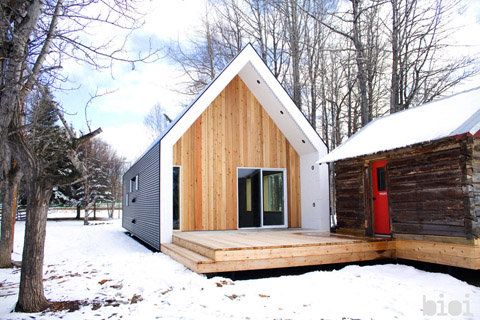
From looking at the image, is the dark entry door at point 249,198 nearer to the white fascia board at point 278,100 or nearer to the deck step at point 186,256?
the white fascia board at point 278,100

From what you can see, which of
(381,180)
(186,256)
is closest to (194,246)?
(186,256)

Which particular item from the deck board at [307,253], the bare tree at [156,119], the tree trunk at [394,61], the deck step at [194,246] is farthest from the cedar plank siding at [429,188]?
the bare tree at [156,119]

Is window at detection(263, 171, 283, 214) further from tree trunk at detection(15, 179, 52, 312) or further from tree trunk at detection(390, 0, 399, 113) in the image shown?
tree trunk at detection(15, 179, 52, 312)

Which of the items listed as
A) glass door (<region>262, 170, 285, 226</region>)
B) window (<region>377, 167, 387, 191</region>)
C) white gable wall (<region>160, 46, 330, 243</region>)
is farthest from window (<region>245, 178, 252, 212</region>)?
window (<region>377, 167, 387, 191</region>)

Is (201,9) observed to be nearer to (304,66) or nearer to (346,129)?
(304,66)

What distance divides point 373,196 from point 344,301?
12.5 ft

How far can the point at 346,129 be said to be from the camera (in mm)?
20266

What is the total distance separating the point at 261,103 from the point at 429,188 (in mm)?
5773

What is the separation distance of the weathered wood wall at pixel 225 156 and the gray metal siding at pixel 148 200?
78cm

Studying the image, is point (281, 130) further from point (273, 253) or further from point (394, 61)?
point (394, 61)

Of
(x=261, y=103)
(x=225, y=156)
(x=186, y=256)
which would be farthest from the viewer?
(x=261, y=103)

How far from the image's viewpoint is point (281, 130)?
37.9 feet

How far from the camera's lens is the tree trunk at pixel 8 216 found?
24.7ft

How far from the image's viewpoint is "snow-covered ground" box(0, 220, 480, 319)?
446cm
